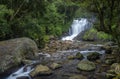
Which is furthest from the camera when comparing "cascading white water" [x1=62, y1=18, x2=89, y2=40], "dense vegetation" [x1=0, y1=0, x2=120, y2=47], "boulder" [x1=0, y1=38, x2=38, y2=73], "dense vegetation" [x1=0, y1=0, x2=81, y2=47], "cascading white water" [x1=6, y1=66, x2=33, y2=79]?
"cascading white water" [x1=62, y1=18, x2=89, y2=40]

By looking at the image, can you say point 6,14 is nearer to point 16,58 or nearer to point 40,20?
point 40,20

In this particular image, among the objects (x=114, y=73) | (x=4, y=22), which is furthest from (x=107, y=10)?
(x=4, y=22)

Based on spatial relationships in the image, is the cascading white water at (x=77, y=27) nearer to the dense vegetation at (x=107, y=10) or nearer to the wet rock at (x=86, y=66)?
the wet rock at (x=86, y=66)

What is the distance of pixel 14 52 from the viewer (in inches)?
517

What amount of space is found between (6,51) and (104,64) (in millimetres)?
5923

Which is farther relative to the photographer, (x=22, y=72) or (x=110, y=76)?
(x=22, y=72)

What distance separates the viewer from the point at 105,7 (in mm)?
12094

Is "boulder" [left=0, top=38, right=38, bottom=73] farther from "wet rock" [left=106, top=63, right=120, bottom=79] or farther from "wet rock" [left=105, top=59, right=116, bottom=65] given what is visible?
"wet rock" [left=106, top=63, right=120, bottom=79]

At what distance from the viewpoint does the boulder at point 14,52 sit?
12402mm

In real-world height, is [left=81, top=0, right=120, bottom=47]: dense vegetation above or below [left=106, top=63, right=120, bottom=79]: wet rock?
above

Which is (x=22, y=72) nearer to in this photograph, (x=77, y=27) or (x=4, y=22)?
(x=4, y=22)

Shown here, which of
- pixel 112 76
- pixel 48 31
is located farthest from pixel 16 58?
pixel 48 31

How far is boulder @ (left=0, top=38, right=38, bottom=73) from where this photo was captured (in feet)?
40.7

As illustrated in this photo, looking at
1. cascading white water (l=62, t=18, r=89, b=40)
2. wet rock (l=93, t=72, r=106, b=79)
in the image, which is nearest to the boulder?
wet rock (l=93, t=72, r=106, b=79)
